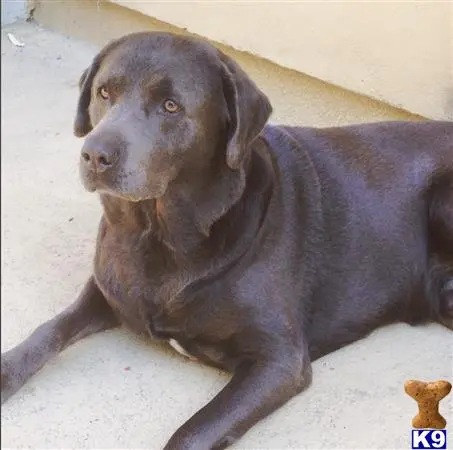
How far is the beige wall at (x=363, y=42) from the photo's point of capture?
3902 millimetres

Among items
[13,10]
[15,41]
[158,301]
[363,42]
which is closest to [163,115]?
[158,301]

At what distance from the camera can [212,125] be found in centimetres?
274

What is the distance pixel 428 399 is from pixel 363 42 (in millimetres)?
1796

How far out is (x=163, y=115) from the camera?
266 cm

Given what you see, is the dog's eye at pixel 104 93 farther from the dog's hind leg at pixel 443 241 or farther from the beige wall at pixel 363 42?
the beige wall at pixel 363 42

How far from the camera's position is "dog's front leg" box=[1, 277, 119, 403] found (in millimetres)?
2881

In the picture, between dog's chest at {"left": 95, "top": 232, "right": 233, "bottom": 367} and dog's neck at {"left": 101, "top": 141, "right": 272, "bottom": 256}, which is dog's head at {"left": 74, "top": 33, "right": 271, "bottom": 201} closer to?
dog's neck at {"left": 101, "top": 141, "right": 272, "bottom": 256}

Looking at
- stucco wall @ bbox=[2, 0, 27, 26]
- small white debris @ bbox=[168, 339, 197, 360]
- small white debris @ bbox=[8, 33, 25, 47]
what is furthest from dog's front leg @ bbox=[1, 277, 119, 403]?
stucco wall @ bbox=[2, 0, 27, 26]

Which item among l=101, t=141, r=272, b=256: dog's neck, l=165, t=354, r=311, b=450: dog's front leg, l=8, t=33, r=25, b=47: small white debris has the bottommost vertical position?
l=8, t=33, r=25, b=47: small white debris

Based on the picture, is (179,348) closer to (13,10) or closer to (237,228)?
(237,228)

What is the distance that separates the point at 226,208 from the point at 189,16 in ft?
6.69

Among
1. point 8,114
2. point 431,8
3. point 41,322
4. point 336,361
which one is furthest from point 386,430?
point 8,114

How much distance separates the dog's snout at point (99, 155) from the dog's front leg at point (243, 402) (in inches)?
26.7

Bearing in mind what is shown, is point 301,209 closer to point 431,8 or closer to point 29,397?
point 29,397
